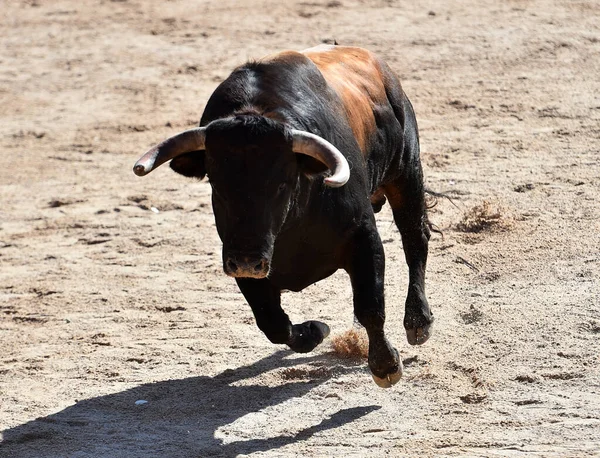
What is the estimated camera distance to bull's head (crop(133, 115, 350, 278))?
555cm

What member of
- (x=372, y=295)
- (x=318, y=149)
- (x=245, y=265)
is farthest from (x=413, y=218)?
(x=245, y=265)

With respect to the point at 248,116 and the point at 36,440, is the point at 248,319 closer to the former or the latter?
the point at 36,440

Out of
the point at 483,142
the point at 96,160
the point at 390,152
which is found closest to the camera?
the point at 390,152

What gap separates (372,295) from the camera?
20.4 feet

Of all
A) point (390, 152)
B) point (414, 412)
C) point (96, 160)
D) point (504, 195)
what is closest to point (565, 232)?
point (504, 195)

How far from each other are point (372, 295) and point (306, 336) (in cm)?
82

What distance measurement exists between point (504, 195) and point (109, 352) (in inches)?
136

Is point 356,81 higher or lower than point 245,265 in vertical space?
higher

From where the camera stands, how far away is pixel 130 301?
333 inches

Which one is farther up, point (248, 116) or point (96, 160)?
point (248, 116)

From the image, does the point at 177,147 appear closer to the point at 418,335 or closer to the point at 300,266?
the point at 300,266

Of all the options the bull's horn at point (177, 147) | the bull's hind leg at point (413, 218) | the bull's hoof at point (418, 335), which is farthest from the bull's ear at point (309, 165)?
the bull's hind leg at point (413, 218)

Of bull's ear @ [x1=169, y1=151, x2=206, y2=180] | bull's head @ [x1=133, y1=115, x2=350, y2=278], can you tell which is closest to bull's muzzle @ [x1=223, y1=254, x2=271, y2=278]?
bull's head @ [x1=133, y1=115, x2=350, y2=278]

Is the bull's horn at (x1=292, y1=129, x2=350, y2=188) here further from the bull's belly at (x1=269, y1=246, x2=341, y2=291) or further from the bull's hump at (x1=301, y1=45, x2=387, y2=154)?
the bull's hump at (x1=301, y1=45, x2=387, y2=154)
